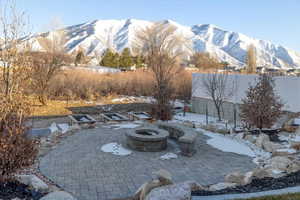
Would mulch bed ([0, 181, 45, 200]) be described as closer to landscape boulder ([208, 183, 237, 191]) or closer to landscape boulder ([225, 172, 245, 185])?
landscape boulder ([208, 183, 237, 191])

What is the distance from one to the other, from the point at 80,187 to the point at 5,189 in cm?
115

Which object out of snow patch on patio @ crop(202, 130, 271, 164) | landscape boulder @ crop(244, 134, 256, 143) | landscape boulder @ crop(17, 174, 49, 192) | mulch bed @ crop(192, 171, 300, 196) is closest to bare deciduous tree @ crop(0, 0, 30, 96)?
landscape boulder @ crop(17, 174, 49, 192)

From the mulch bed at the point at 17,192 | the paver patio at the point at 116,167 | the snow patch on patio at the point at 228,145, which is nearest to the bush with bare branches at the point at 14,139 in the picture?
the mulch bed at the point at 17,192

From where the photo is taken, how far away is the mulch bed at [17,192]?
9.47ft

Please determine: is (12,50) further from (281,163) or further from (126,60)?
(126,60)

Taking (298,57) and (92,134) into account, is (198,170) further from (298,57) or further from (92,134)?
(298,57)

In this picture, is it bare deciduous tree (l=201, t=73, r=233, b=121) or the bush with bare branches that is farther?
bare deciduous tree (l=201, t=73, r=233, b=121)

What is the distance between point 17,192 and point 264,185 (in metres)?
3.35

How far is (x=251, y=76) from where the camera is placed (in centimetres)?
1069

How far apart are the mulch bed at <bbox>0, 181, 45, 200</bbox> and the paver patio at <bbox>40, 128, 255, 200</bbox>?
743mm

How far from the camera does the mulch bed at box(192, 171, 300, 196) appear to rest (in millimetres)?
3293

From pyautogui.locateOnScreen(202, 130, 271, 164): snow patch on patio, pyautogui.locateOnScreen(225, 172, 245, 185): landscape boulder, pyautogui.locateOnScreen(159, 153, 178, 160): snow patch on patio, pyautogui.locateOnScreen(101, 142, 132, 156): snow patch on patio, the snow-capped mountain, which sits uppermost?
the snow-capped mountain

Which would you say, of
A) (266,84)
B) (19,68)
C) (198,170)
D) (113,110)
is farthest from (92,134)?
(113,110)

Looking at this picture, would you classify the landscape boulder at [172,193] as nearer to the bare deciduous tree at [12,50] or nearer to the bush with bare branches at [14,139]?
the bush with bare branches at [14,139]
